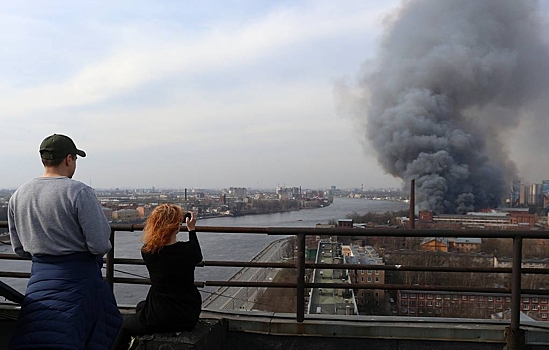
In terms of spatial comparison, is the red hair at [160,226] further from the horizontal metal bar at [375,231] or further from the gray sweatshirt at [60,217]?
the horizontal metal bar at [375,231]

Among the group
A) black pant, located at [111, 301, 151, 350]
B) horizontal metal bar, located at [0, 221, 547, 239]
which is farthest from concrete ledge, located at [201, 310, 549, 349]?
black pant, located at [111, 301, 151, 350]

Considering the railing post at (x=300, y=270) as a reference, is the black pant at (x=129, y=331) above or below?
below

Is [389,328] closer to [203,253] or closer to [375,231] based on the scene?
[375,231]

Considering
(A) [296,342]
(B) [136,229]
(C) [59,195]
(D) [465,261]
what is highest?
(C) [59,195]

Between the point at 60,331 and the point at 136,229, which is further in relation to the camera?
the point at 136,229

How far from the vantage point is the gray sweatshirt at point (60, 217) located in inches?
76.9

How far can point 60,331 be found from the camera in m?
1.94

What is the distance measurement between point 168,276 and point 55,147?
0.88 m

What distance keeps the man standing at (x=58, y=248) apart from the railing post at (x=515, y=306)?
2497mm

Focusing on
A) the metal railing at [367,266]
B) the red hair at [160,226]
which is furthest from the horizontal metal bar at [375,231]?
the red hair at [160,226]

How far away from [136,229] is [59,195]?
48.2 inches

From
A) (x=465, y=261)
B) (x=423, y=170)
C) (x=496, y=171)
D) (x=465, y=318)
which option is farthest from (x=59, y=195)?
(x=496, y=171)

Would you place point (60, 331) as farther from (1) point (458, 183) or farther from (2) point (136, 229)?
(1) point (458, 183)

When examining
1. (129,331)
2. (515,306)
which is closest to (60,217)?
(129,331)
